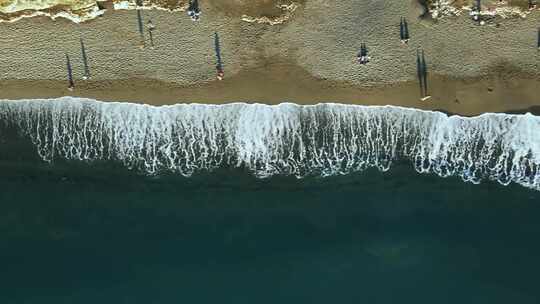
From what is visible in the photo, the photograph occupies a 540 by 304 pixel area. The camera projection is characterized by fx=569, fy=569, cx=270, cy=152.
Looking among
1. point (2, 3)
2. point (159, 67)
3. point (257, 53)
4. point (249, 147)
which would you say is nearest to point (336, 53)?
point (257, 53)

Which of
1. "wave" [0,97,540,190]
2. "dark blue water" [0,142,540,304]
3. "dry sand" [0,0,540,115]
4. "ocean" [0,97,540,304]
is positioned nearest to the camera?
"dry sand" [0,0,540,115]

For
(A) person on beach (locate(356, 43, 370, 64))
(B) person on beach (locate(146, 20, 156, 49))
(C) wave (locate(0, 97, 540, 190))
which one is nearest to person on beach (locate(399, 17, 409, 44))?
(A) person on beach (locate(356, 43, 370, 64))

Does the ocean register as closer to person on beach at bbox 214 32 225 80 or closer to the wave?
the wave

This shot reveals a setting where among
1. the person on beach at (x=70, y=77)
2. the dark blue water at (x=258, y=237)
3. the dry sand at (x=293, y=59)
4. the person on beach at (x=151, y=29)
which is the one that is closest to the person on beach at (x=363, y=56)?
the dry sand at (x=293, y=59)

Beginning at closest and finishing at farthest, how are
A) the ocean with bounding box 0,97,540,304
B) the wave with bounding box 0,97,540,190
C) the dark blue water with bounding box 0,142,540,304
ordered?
the wave with bounding box 0,97,540,190
the ocean with bounding box 0,97,540,304
the dark blue water with bounding box 0,142,540,304

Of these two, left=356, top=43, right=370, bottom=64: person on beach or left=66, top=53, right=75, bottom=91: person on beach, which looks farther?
left=66, top=53, right=75, bottom=91: person on beach

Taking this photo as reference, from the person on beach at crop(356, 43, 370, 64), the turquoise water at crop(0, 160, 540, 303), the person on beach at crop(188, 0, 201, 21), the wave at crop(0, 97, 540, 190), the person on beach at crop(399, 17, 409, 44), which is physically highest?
the person on beach at crop(188, 0, 201, 21)

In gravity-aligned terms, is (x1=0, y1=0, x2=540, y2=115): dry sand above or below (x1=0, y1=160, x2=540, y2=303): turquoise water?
above

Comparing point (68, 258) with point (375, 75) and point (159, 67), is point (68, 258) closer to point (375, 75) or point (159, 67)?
point (159, 67)
